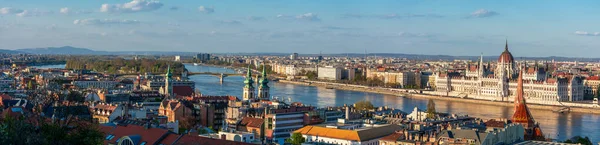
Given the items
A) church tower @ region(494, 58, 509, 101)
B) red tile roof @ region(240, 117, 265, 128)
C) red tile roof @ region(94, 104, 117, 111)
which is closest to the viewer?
red tile roof @ region(240, 117, 265, 128)

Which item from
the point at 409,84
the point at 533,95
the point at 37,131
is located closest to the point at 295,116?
the point at 37,131

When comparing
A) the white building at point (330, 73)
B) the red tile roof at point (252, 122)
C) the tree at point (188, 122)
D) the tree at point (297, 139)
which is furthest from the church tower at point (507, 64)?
the tree at point (297, 139)

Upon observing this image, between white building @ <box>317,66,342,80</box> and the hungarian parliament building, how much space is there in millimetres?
14227

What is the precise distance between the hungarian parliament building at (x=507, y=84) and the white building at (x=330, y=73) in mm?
14227

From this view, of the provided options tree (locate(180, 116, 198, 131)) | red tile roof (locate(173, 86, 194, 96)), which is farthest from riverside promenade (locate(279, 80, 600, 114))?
tree (locate(180, 116, 198, 131))

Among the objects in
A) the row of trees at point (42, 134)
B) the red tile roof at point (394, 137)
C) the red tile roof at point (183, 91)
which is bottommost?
the red tile roof at point (394, 137)

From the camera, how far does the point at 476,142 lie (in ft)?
40.6

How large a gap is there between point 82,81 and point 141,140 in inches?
1053

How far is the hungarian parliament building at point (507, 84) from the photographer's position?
122 ft

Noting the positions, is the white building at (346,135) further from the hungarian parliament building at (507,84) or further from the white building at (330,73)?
the white building at (330,73)

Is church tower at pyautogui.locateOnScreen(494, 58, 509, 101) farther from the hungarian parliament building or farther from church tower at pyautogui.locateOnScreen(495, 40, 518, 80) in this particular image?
church tower at pyautogui.locateOnScreen(495, 40, 518, 80)

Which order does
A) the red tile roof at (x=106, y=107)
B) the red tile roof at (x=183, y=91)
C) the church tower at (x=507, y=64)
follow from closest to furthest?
1. the red tile roof at (x=106, y=107)
2. the red tile roof at (x=183, y=91)
3. the church tower at (x=507, y=64)

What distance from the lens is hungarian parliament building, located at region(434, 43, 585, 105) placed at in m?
37.2

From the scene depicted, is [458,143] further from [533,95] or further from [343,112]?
[533,95]
